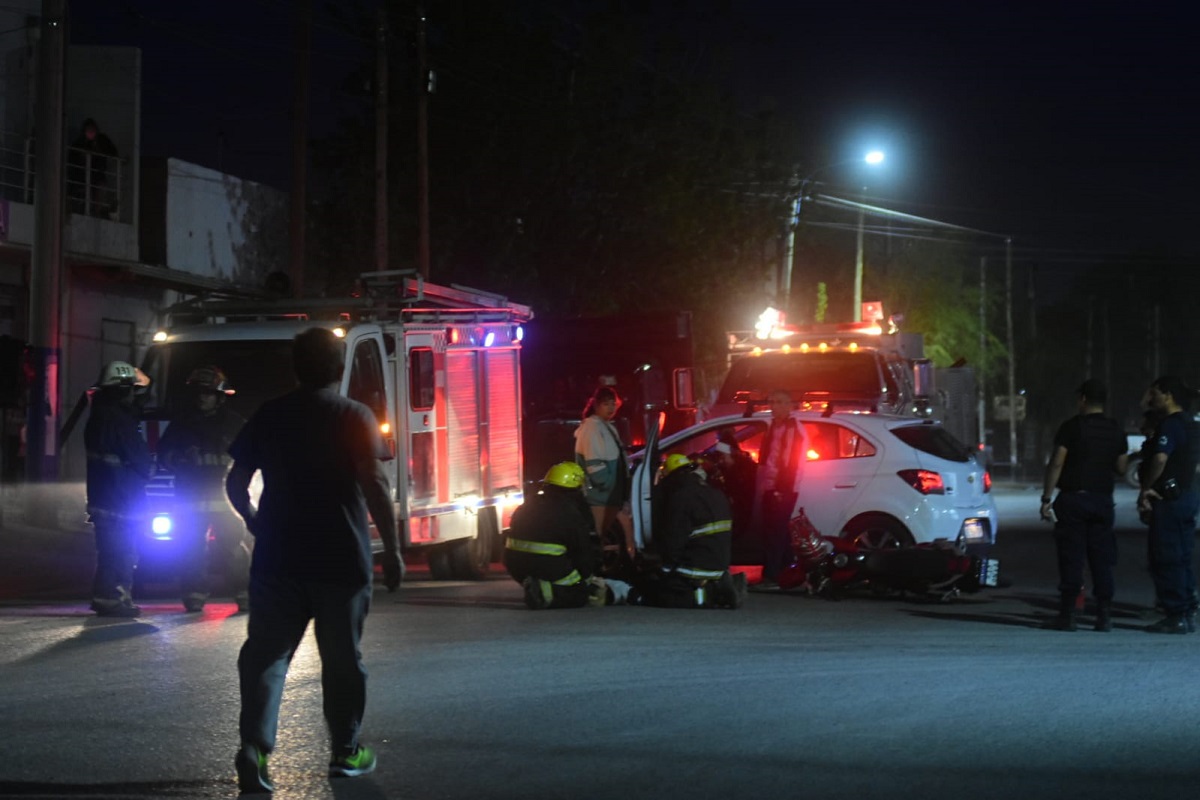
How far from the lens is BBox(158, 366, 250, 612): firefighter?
1280 centimetres

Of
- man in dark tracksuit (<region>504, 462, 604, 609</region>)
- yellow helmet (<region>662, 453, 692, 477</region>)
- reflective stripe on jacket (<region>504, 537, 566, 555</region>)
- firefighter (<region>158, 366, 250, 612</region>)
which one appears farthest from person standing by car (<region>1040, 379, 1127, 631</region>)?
firefighter (<region>158, 366, 250, 612</region>)

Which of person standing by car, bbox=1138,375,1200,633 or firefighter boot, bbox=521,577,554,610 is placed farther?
firefighter boot, bbox=521,577,554,610

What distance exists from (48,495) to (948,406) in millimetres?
11578

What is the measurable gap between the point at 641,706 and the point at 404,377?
21.4 ft

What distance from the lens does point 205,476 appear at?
12.8m

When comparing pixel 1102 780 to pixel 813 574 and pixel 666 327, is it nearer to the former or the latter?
pixel 813 574

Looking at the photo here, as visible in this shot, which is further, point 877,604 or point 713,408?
point 713,408

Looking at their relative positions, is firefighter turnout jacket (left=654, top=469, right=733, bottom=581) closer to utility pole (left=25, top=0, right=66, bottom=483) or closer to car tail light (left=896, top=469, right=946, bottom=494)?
car tail light (left=896, top=469, right=946, bottom=494)

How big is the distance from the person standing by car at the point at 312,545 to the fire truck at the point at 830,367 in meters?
11.5

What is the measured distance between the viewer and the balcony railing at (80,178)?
25.8 m

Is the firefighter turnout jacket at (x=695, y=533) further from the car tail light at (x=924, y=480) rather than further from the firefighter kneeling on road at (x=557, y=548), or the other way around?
the car tail light at (x=924, y=480)

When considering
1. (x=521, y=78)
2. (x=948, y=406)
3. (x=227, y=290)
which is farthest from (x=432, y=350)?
(x=521, y=78)

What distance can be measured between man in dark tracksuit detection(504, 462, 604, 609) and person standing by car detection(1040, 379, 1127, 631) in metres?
3.49

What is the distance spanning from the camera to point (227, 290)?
3027 centimetres
